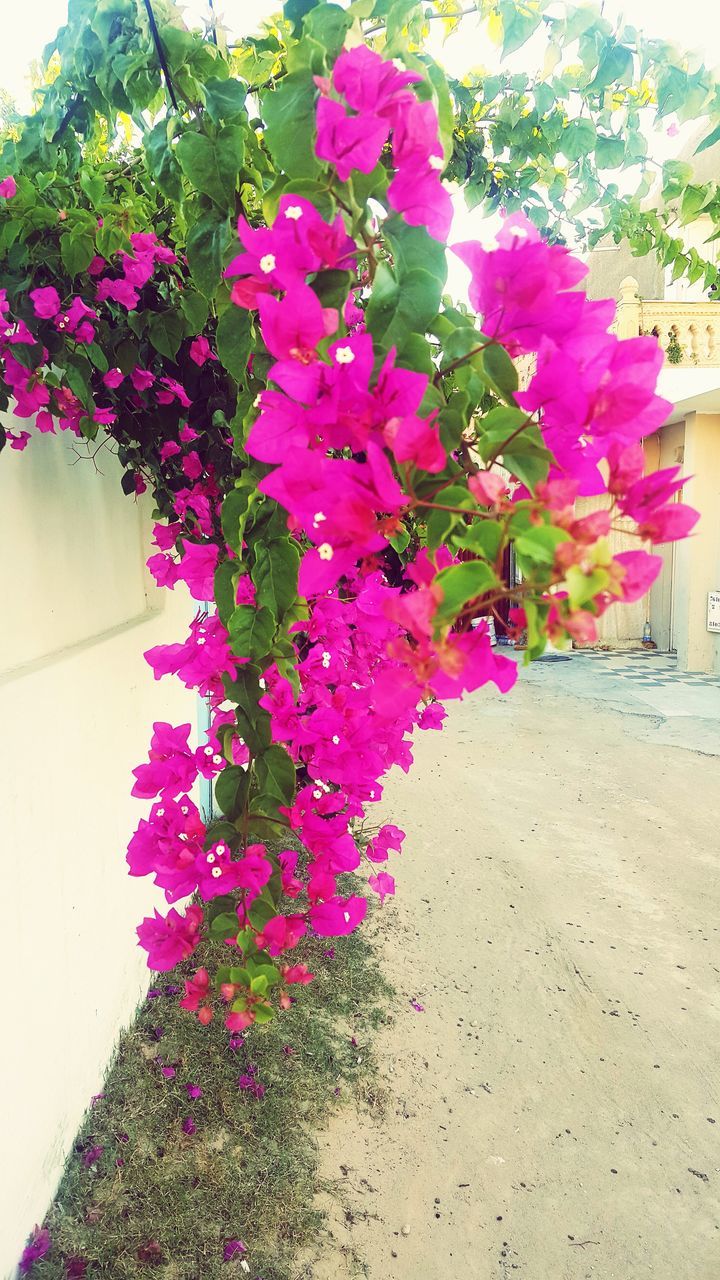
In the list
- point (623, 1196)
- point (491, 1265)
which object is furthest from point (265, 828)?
point (623, 1196)

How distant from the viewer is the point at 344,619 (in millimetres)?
1518

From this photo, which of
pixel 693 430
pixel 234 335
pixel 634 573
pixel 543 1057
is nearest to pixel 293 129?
pixel 234 335

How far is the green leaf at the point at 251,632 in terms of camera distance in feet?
2.31

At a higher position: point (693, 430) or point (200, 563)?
point (693, 430)

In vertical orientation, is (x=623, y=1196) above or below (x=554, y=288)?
below

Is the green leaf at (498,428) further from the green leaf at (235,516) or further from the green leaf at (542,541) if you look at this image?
the green leaf at (235,516)

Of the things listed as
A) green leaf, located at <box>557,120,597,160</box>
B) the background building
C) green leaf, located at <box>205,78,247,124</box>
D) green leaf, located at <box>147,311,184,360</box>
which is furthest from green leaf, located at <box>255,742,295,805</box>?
the background building

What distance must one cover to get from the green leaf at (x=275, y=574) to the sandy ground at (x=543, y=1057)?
4.75 feet

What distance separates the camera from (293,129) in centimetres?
51

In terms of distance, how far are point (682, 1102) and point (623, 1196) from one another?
0.38 m

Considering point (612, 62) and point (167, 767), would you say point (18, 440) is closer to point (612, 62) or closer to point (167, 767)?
point (167, 767)

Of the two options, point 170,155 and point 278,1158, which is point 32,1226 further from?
point 170,155

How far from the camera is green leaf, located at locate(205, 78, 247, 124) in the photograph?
2.19ft

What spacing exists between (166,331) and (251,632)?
0.66 m
